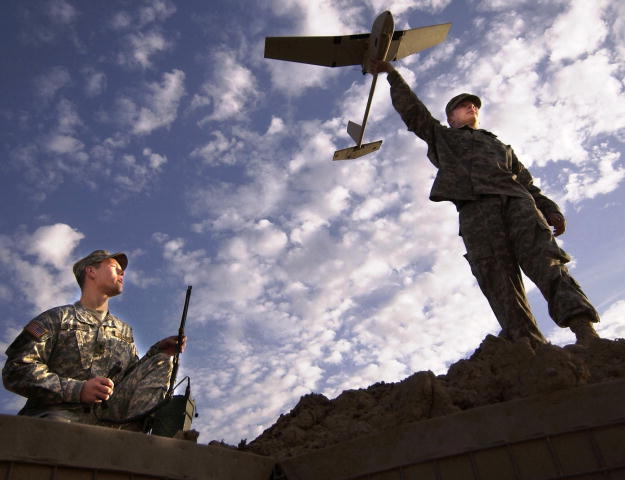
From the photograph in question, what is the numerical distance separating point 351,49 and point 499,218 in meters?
5.35

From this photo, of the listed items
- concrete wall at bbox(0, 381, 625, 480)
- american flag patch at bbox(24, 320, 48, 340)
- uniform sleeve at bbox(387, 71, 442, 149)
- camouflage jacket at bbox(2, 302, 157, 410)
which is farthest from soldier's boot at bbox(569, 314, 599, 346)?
american flag patch at bbox(24, 320, 48, 340)

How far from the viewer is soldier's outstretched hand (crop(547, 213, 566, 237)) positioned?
4.10 metres

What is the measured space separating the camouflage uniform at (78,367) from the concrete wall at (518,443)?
1.45 meters

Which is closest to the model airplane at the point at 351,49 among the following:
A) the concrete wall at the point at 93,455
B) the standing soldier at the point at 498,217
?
the standing soldier at the point at 498,217

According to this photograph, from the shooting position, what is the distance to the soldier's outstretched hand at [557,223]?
161 inches

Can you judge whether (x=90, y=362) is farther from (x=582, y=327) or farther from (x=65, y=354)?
(x=582, y=327)

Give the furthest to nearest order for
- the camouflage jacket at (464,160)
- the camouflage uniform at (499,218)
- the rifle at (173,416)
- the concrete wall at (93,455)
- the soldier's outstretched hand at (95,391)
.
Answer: the camouflage jacket at (464,160), the camouflage uniform at (499,218), the rifle at (173,416), the soldier's outstretched hand at (95,391), the concrete wall at (93,455)

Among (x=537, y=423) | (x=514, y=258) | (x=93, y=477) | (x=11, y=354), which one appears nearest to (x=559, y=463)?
(x=537, y=423)

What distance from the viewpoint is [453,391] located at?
8.34ft

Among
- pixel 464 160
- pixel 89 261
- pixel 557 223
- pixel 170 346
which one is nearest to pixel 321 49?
pixel 464 160

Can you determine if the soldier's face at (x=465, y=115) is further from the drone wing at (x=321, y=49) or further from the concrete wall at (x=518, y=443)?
the drone wing at (x=321, y=49)

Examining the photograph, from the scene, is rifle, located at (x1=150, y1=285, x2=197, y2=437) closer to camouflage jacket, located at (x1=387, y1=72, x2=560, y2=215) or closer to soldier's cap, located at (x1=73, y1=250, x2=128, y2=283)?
soldier's cap, located at (x1=73, y1=250, x2=128, y2=283)

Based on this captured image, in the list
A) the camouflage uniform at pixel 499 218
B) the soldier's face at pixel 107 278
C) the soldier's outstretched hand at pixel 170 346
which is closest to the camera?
the soldier's outstretched hand at pixel 170 346

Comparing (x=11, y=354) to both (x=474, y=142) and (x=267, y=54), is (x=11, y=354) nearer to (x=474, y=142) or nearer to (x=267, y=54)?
(x=474, y=142)
